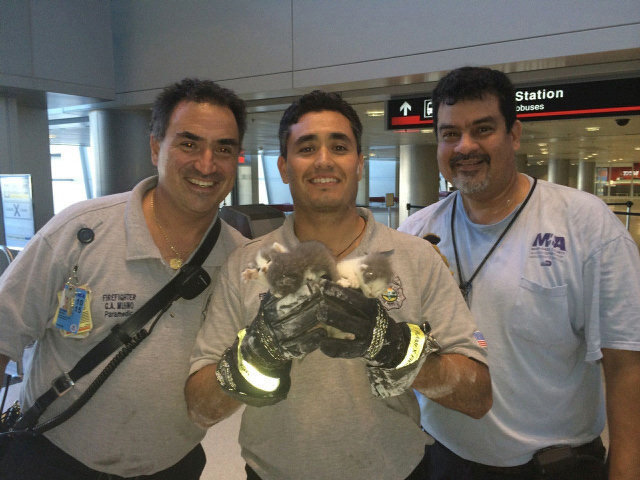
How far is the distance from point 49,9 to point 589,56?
18.1 ft

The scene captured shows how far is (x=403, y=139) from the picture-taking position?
918 cm

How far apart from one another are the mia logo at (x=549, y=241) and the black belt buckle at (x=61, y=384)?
5.73ft

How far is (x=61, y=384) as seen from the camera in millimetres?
1578

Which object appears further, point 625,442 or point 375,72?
point 375,72

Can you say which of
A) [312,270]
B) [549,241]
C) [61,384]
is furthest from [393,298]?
[61,384]

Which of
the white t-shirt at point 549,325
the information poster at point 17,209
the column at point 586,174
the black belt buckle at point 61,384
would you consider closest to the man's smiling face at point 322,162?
the white t-shirt at point 549,325

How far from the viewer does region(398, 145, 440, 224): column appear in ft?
33.4

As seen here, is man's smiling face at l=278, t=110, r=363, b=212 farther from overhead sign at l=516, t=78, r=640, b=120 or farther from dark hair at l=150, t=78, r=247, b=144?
overhead sign at l=516, t=78, r=640, b=120

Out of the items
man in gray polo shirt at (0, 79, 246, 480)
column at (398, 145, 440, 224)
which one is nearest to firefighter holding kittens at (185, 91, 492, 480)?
man in gray polo shirt at (0, 79, 246, 480)

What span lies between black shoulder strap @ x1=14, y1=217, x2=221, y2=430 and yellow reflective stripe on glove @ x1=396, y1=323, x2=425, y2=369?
2.60 feet

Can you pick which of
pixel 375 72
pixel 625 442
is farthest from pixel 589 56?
pixel 625 442

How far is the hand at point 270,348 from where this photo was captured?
3.35ft

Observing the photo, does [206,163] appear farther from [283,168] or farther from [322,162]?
[322,162]

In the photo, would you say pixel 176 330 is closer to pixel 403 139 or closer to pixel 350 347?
pixel 350 347
